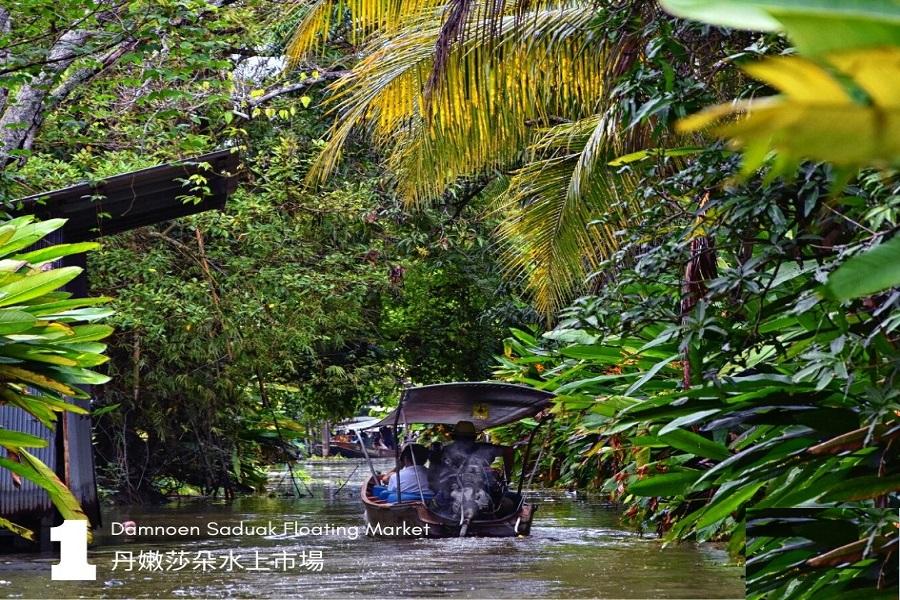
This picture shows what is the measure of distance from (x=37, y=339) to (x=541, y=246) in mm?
6490

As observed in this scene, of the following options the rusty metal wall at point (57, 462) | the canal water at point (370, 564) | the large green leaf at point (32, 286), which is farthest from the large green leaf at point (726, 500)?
the rusty metal wall at point (57, 462)

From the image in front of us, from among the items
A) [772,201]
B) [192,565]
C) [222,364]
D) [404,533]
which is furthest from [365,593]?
[222,364]

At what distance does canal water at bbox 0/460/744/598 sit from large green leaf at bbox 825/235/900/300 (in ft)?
26.2

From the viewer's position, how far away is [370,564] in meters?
11.3

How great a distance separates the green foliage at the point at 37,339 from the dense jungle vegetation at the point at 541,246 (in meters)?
0.02

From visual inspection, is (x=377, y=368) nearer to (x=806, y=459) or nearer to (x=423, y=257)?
(x=423, y=257)

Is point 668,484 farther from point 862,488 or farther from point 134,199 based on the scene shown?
point 134,199

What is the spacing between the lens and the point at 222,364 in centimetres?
1683

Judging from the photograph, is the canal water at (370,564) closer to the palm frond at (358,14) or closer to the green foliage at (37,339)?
the green foliage at (37,339)

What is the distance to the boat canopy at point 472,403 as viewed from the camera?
45.4 feet

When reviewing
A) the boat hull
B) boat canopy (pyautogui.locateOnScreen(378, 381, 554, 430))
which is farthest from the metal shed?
boat canopy (pyautogui.locateOnScreen(378, 381, 554, 430))

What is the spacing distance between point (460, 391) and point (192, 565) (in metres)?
4.36

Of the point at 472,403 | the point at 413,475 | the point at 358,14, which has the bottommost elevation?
the point at 413,475

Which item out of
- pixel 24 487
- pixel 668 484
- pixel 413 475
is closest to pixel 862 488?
pixel 668 484
